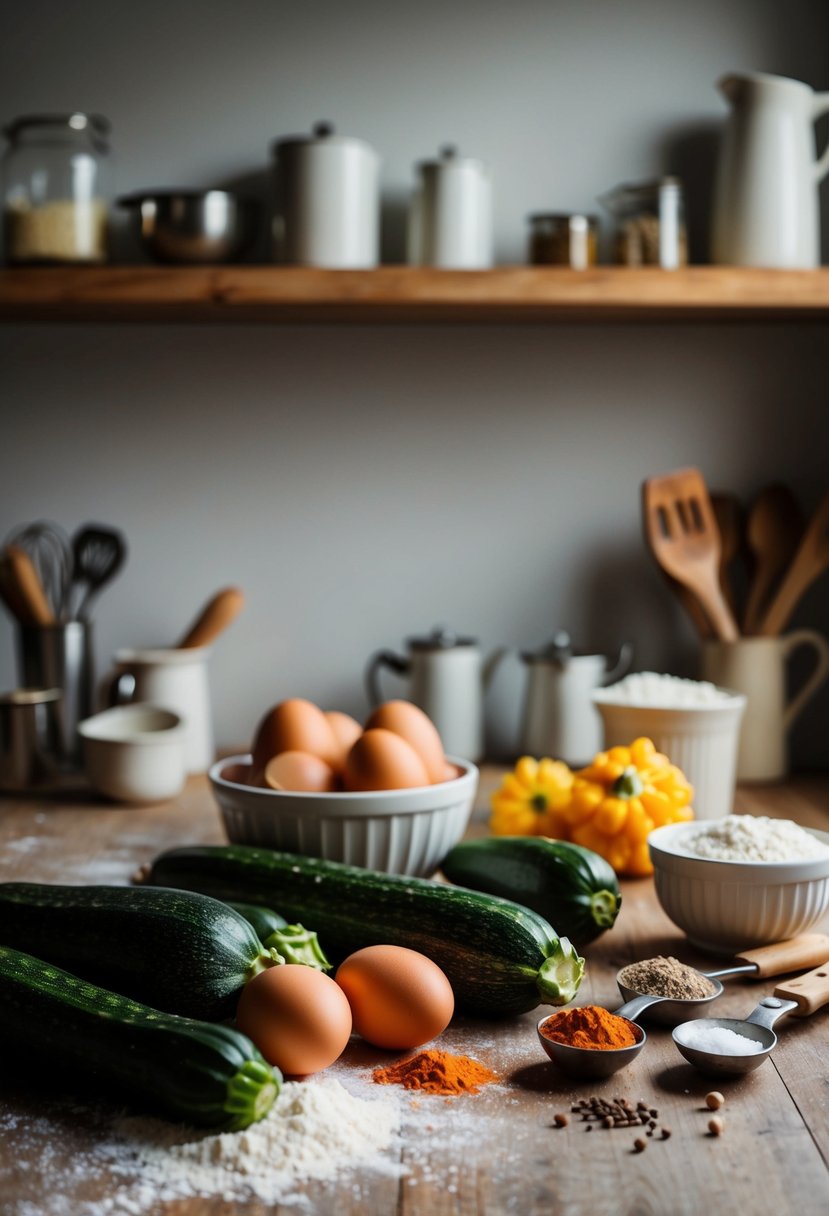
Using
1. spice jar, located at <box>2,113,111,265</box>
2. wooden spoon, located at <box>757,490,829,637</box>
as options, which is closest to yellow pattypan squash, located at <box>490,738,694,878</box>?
wooden spoon, located at <box>757,490,829,637</box>

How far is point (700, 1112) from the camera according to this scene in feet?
2.67

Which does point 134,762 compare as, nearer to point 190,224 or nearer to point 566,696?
point 566,696

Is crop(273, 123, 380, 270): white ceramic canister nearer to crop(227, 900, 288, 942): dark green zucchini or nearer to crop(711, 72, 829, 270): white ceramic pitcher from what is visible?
crop(711, 72, 829, 270): white ceramic pitcher

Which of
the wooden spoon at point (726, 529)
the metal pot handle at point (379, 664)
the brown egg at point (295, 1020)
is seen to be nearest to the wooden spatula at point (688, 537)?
the wooden spoon at point (726, 529)

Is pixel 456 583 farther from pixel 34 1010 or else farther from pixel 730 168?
pixel 34 1010

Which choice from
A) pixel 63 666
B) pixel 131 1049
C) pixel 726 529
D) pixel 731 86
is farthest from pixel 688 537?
pixel 131 1049

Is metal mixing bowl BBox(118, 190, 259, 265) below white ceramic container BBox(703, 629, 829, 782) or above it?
above

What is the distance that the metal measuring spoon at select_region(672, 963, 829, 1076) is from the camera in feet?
2.80

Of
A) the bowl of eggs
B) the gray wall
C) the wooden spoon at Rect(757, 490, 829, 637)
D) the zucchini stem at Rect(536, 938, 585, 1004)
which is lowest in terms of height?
the zucchini stem at Rect(536, 938, 585, 1004)

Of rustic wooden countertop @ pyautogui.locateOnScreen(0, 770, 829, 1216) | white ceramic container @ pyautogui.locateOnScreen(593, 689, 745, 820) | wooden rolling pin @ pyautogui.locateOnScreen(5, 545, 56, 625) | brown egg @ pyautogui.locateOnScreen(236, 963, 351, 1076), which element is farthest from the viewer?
wooden rolling pin @ pyautogui.locateOnScreen(5, 545, 56, 625)

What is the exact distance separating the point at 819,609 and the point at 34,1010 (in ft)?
4.49

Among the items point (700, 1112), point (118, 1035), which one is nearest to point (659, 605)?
point (700, 1112)

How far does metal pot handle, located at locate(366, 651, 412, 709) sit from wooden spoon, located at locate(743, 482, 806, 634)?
49 cm

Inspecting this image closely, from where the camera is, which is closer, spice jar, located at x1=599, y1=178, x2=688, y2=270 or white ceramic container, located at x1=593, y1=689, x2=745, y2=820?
white ceramic container, located at x1=593, y1=689, x2=745, y2=820
